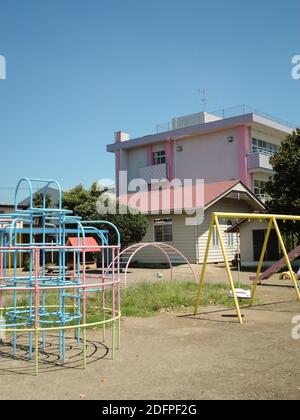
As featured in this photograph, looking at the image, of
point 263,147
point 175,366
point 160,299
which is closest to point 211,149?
point 263,147

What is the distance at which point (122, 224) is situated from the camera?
2389 centimetres

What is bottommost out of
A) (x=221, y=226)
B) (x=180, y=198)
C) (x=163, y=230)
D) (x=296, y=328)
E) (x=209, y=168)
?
(x=296, y=328)

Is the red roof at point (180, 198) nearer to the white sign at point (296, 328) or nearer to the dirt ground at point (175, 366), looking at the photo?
the white sign at point (296, 328)

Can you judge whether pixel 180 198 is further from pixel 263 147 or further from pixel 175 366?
pixel 175 366

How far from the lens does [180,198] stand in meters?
28.2

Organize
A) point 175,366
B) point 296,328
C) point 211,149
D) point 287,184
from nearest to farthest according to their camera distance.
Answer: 1. point 175,366
2. point 296,328
3. point 287,184
4. point 211,149

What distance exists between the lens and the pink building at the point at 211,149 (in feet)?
118

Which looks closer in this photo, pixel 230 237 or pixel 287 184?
pixel 287 184

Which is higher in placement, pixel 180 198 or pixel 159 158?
pixel 159 158

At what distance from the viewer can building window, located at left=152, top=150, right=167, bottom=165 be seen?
4138cm

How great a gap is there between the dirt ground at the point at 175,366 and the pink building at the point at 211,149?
2743cm

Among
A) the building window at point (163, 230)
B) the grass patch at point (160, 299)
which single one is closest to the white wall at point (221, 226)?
the building window at point (163, 230)

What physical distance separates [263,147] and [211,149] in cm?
410
